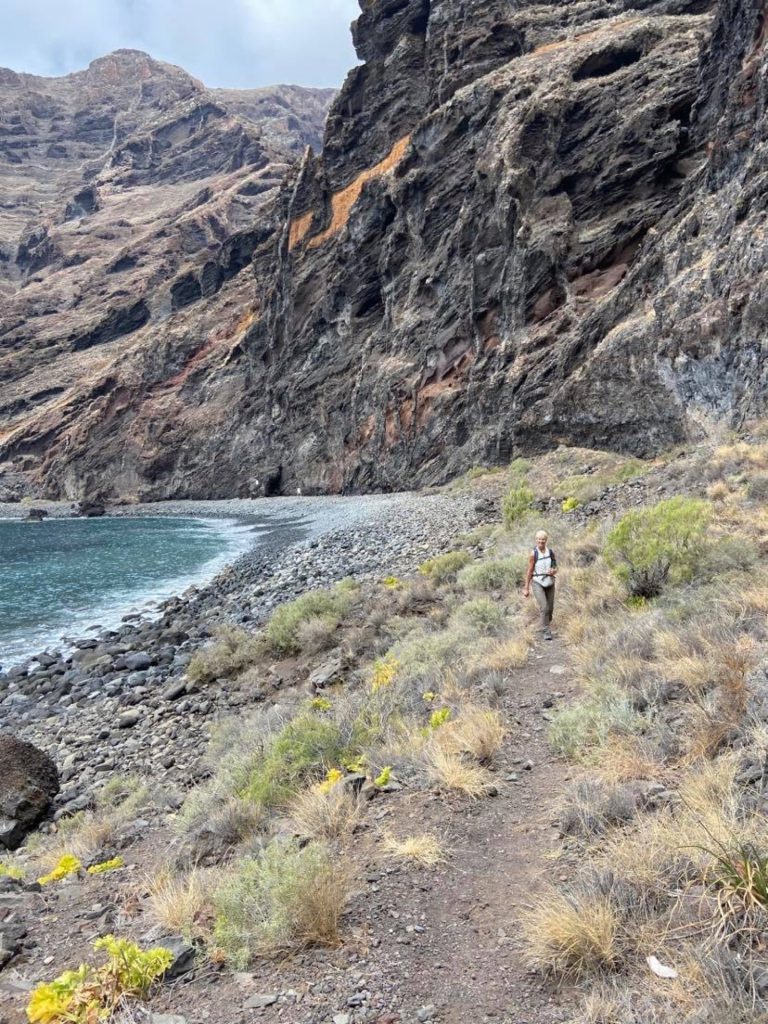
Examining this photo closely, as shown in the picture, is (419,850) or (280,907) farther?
(419,850)

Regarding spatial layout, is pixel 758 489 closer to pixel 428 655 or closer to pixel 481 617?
pixel 481 617

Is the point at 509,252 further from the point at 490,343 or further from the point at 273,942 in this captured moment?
the point at 273,942

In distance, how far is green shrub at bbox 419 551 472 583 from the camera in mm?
13173

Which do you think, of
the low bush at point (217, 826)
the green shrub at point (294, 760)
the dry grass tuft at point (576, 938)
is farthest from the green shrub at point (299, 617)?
the dry grass tuft at point (576, 938)

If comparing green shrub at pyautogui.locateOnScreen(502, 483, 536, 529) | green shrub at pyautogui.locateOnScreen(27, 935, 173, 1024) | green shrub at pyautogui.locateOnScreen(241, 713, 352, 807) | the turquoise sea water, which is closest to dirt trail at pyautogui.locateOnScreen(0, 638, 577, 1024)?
green shrub at pyautogui.locateOnScreen(27, 935, 173, 1024)

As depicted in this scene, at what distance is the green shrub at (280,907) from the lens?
3203 millimetres

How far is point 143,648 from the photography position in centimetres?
1473

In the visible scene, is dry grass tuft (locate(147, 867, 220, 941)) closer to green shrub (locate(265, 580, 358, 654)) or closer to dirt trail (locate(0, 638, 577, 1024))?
dirt trail (locate(0, 638, 577, 1024))

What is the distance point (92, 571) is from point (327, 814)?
92.7ft

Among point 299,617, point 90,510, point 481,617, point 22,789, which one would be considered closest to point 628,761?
point 481,617

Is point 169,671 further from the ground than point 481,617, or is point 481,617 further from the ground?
point 481,617

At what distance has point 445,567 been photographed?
44.3ft

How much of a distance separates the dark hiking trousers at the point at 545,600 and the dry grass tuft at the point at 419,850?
5.01m

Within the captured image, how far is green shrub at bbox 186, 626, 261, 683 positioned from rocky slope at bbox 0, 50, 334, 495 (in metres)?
62.8
